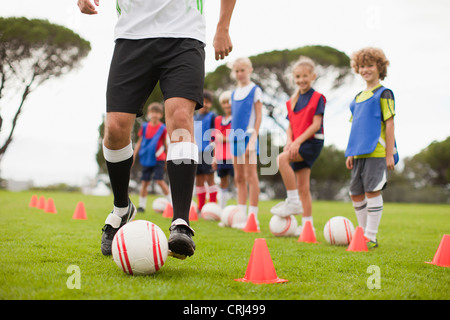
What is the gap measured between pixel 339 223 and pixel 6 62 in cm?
972

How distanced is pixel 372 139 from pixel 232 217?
2616 millimetres

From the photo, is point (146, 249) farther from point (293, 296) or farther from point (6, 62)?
point (6, 62)

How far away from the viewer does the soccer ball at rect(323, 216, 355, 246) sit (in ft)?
15.1

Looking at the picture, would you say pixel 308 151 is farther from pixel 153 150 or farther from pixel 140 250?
pixel 153 150

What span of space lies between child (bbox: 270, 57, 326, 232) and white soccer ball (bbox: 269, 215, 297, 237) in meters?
0.14

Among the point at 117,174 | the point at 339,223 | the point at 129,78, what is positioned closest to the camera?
the point at 129,78

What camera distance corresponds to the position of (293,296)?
213 centimetres

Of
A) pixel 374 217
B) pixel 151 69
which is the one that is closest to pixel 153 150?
pixel 374 217

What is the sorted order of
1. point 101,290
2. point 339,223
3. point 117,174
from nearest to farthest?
1. point 101,290
2. point 117,174
3. point 339,223

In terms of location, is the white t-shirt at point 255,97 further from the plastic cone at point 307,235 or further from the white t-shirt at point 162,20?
the white t-shirt at point 162,20

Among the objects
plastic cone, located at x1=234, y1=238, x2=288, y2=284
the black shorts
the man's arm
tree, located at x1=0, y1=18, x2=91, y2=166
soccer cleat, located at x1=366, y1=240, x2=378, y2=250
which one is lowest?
soccer cleat, located at x1=366, y1=240, x2=378, y2=250

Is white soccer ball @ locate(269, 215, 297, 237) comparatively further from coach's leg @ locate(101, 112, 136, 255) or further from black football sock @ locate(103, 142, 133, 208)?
black football sock @ locate(103, 142, 133, 208)

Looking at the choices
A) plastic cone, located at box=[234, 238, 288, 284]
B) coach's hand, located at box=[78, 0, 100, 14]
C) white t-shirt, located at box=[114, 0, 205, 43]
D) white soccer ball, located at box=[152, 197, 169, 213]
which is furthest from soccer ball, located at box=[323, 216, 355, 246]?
white soccer ball, located at box=[152, 197, 169, 213]
